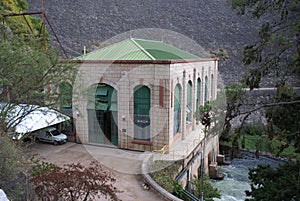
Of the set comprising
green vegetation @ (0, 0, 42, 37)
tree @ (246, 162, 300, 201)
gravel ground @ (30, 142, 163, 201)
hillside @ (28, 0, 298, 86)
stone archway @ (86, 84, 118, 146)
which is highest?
hillside @ (28, 0, 298, 86)

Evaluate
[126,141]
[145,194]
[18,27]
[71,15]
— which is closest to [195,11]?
[71,15]

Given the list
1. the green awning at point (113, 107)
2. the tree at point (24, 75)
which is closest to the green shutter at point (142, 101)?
the green awning at point (113, 107)

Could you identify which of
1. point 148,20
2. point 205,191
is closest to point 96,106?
point 205,191

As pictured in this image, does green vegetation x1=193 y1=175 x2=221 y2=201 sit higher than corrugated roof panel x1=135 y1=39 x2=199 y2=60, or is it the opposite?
corrugated roof panel x1=135 y1=39 x2=199 y2=60

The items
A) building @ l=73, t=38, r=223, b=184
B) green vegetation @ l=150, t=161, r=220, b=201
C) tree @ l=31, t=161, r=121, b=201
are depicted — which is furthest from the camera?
building @ l=73, t=38, r=223, b=184

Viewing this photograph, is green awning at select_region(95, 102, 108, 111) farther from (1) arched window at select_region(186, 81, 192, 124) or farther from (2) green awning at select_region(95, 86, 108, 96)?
(1) arched window at select_region(186, 81, 192, 124)

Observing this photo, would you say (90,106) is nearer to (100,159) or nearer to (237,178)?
(100,159)

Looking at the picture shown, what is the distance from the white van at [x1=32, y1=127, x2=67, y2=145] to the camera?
1709 centimetres

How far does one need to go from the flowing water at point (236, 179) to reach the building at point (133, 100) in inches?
97.1

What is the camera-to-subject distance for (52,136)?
17125 millimetres

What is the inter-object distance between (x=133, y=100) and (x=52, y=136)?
5.52 metres

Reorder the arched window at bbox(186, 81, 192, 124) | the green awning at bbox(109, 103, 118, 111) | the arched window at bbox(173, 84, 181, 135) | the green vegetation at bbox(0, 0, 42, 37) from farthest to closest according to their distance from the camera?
1. the green vegetation at bbox(0, 0, 42, 37)
2. the arched window at bbox(186, 81, 192, 124)
3. the arched window at bbox(173, 84, 181, 135)
4. the green awning at bbox(109, 103, 118, 111)

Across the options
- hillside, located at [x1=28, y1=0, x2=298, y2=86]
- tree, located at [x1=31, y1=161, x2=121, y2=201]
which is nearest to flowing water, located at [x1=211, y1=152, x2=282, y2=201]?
tree, located at [x1=31, y1=161, x2=121, y2=201]

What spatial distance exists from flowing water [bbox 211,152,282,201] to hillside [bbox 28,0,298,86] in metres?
30.6
